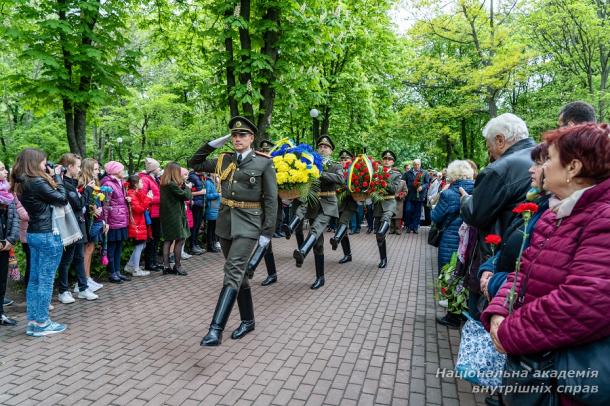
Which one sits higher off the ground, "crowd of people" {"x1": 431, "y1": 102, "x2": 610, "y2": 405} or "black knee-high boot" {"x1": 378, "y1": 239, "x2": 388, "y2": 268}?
"crowd of people" {"x1": 431, "y1": 102, "x2": 610, "y2": 405}

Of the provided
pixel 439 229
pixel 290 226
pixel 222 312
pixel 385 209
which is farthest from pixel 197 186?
pixel 439 229

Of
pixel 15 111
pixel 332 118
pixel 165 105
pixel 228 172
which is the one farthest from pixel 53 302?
pixel 15 111

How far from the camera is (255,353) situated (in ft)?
14.3

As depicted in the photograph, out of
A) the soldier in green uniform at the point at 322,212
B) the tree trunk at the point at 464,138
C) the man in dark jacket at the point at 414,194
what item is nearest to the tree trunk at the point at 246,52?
the soldier in green uniform at the point at 322,212

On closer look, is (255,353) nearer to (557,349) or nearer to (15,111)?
(557,349)

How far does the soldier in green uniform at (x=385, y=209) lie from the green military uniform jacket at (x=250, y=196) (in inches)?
163

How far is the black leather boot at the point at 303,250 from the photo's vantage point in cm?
658

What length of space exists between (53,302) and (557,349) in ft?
20.9

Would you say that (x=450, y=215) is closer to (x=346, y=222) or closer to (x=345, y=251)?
(x=346, y=222)

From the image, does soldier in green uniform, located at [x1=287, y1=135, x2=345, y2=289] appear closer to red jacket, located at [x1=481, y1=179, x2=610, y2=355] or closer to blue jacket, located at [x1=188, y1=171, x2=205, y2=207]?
blue jacket, located at [x1=188, y1=171, x2=205, y2=207]

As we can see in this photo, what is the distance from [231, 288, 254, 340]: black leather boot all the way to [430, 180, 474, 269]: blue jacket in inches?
102

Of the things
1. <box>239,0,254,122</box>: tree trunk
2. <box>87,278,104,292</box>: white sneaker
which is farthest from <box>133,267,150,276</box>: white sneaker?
<box>239,0,254,122</box>: tree trunk

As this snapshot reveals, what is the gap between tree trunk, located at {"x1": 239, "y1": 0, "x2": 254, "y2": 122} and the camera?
9.15 metres

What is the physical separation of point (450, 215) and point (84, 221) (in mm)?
5250
